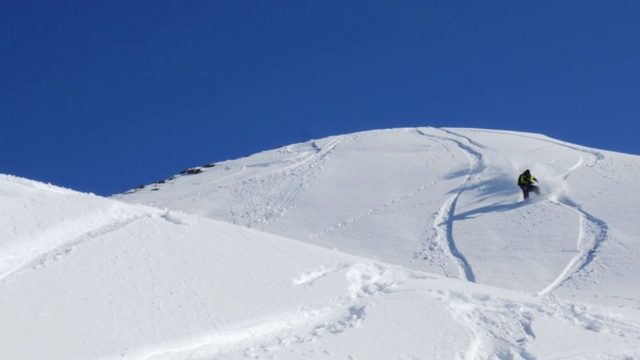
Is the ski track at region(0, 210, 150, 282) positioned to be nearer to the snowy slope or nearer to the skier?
the snowy slope

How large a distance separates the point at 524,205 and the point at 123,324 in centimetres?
1611

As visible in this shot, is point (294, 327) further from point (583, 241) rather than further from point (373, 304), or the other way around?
point (583, 241)

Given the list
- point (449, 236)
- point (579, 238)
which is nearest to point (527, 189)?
point (449, 236)

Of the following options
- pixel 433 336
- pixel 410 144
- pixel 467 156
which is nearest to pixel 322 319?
pixel 433 336

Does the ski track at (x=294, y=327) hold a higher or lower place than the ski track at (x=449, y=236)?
lower

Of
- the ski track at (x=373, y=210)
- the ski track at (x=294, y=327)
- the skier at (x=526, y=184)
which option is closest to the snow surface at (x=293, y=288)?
the ski track at (x=294, y=327)

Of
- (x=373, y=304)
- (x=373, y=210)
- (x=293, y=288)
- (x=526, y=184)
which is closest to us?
(x=373, y=304)

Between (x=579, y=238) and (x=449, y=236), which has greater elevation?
(x=449, y=236)

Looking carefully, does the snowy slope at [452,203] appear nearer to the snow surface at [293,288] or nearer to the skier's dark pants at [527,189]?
the snow surface at [293,288]

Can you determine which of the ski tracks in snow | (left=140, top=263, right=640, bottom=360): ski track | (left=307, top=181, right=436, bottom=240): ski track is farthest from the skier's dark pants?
(left=140, top=263, right=640, bottom=360): ski track

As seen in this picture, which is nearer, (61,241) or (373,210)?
(61,241)

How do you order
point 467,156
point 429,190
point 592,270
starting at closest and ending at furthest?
point 592,270
point 429,190
point 467,156

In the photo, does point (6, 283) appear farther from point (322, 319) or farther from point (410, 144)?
point (410, 144)

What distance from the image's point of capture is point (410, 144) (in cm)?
3434
